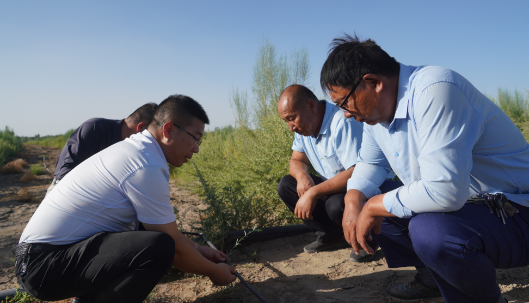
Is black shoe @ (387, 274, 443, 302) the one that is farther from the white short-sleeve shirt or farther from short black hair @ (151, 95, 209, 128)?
short black hair @ (151, 95, 209, 128)

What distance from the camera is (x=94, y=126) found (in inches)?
140

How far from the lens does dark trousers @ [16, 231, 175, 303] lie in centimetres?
182

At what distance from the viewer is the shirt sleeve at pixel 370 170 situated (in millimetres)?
2270

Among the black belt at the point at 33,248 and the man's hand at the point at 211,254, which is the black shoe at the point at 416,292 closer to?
the man's hand at the point at 211,254

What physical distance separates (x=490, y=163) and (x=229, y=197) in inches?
96.9

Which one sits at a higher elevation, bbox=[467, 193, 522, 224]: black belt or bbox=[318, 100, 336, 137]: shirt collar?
bbox=[318, 100, 336, 137]: shirt collar

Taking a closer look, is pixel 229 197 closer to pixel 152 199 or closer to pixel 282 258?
pixel 282 258

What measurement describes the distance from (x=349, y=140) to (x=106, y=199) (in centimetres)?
194

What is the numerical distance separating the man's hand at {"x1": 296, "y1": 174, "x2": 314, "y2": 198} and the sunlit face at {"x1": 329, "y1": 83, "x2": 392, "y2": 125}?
122cm

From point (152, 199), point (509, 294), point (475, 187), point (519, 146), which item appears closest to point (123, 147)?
point (152, 199)

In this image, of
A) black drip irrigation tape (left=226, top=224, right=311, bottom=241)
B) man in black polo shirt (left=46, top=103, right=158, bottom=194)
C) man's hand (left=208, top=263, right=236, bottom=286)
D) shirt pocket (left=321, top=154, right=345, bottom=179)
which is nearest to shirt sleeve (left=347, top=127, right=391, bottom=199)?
shirt pocket (left=321, top=154, right=345, bottom=179)

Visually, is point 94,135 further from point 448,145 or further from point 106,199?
point 448,145

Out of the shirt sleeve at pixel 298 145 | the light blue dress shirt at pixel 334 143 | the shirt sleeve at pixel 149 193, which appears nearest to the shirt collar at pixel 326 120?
the light blue dress shirt at pixel 334 143

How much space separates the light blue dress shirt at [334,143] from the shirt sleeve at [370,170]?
498 millimetres
